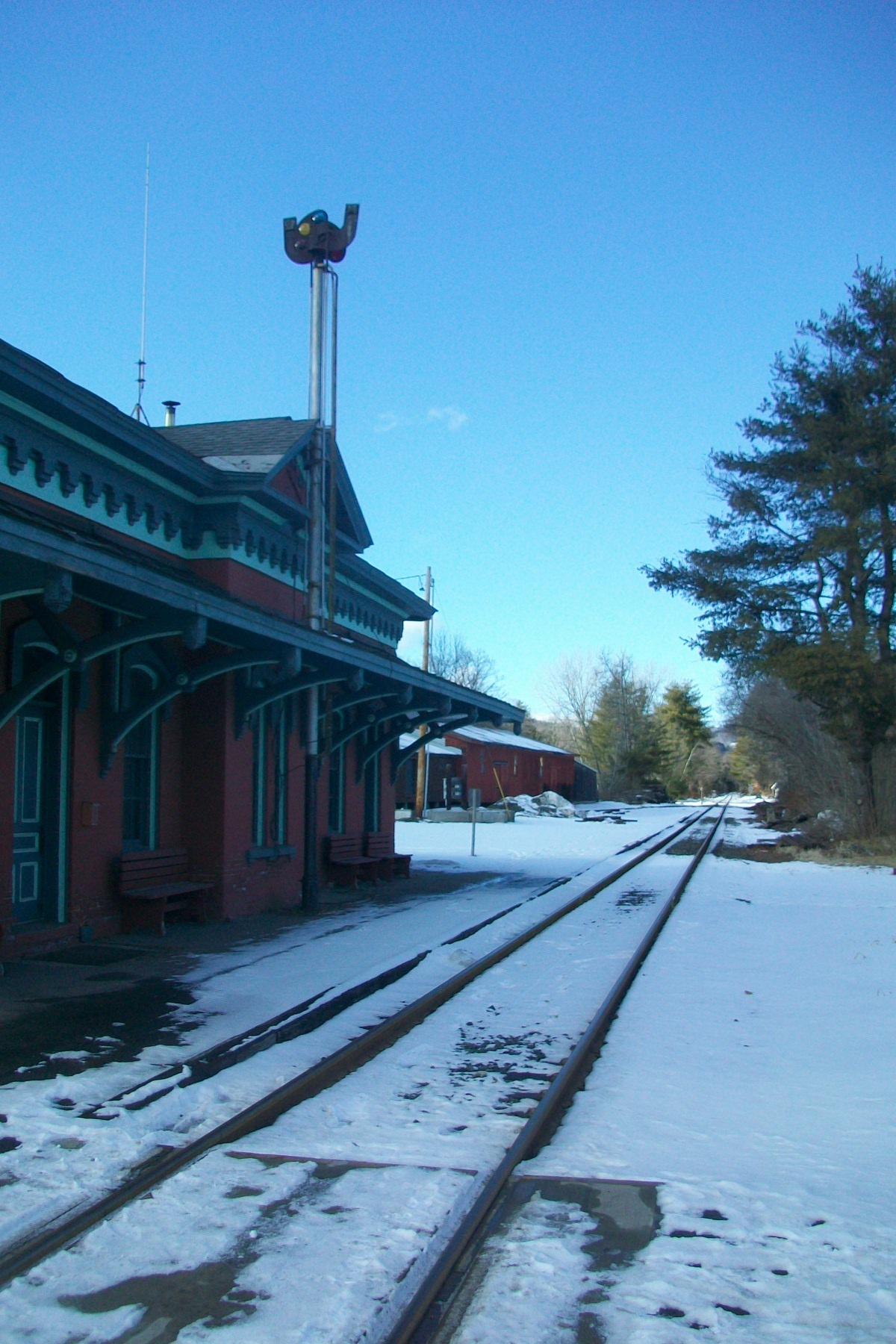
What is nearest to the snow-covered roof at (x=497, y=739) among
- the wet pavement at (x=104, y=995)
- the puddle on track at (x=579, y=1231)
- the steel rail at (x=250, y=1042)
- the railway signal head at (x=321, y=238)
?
the railway signal head at (x=321, y=238)

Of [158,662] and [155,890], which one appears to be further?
[158,662]

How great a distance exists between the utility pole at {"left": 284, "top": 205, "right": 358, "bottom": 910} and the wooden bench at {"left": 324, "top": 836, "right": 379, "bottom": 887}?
84.5 inches

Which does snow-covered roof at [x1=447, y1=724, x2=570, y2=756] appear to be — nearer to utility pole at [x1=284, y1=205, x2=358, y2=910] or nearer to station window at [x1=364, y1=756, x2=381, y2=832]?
station window at [x1=364, y1=756, x2=381, y2=832]

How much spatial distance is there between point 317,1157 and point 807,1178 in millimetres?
2164

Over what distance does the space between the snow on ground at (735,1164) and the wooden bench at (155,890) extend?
4910mm

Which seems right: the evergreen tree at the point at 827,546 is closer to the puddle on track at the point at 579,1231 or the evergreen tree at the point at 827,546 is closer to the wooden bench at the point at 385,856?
the wooden bench at the point at 385,856

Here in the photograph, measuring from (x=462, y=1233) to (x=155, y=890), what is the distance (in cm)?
785

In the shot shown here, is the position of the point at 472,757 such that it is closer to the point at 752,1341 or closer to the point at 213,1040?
the point at 213,1040

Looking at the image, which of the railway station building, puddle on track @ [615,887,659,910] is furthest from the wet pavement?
puddle on track @ [615,887,659,910]

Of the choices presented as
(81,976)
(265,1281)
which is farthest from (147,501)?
(265,1281)

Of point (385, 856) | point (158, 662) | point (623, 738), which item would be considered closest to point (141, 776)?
point (158, 662)

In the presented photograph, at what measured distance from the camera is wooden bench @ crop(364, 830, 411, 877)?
1786cm

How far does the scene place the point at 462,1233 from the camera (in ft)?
13.3

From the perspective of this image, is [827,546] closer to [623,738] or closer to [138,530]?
[138,530]
